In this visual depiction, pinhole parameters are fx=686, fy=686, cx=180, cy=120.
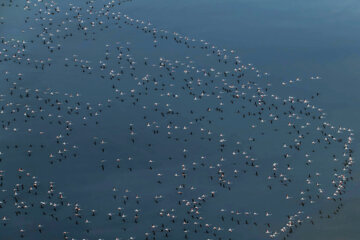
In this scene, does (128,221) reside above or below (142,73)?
below

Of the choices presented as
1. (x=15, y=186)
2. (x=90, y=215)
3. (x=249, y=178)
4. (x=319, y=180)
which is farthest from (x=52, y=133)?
(x=319, y=180)

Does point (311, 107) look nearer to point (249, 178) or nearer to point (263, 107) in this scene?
point (263, 107)

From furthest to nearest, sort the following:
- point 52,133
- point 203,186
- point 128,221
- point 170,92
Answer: point 170,92, point 52,133, point 203,186, point 128,221

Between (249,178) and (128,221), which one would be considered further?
(249,178)

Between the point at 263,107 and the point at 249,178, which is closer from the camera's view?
the point at 249,178

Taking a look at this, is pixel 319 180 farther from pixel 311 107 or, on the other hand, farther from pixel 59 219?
pixel 59 219

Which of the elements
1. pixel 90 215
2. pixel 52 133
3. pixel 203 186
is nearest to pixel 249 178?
pixel 203 186

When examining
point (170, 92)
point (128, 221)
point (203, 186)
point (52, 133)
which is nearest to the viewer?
point (128, 221)

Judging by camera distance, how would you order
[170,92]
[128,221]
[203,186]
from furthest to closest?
[170,92], [203,186], [128,221]

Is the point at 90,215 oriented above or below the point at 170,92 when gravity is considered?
below
